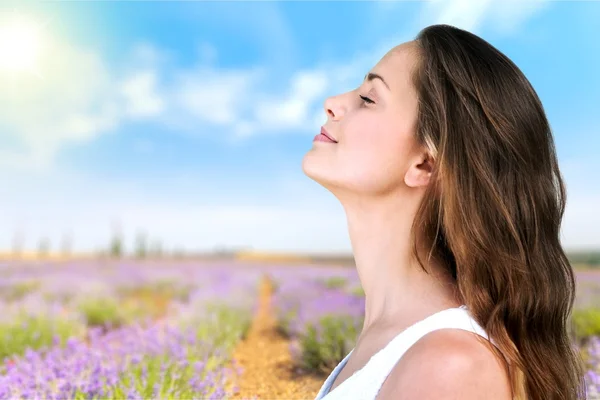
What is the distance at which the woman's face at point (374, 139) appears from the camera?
5.87ft

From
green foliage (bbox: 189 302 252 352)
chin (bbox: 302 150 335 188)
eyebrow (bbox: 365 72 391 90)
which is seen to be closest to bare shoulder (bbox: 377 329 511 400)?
chin (bbox: 302 150 335 188)

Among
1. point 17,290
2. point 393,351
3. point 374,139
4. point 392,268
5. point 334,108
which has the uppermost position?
point 334,108

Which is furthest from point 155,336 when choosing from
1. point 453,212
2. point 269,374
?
point 453,212

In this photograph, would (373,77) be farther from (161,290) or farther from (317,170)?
(161,290)

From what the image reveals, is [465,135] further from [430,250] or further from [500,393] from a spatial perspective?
[500,393]

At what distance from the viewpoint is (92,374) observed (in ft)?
9.34

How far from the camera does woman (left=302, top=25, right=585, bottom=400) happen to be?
5.42 ft

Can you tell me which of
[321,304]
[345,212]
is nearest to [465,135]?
[345,212]

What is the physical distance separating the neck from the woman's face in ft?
0.28

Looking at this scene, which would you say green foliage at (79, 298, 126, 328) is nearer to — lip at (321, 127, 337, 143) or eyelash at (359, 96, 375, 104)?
lip at (321, 127, 337, 143)

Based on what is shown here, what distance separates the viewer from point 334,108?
1949 mm

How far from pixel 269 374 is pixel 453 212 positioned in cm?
203

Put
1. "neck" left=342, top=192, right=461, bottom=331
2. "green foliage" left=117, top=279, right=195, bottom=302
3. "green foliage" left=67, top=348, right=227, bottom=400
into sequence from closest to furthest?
"neck" left=342, top=192, right=461, bottom=331
"green foliage" left=67, top=348, right=227, bottom=400
"green foliage" left=117, top=279, right=195, bottom=302

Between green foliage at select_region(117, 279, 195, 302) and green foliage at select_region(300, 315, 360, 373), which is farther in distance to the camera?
green foliage at select_region(117, 279, 195, 302)
